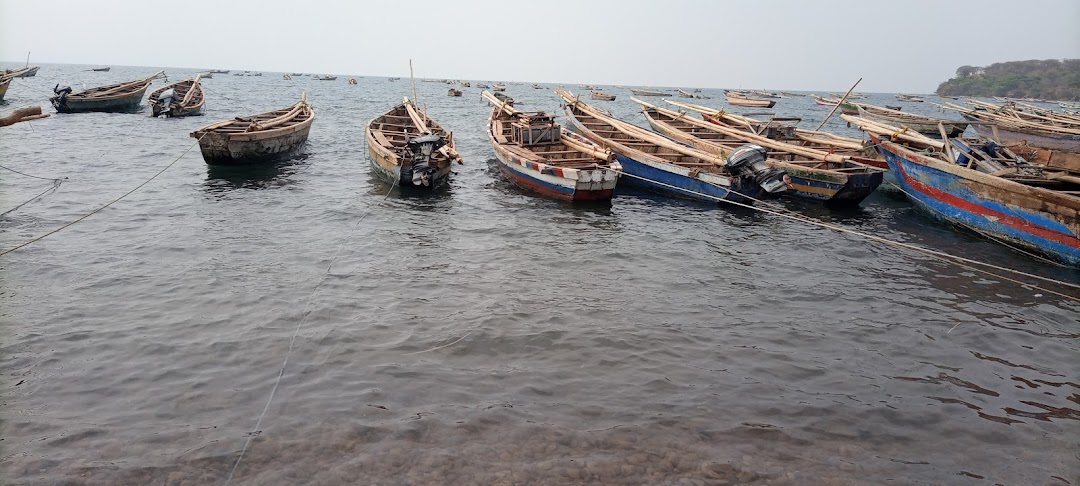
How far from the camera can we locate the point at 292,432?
602cm

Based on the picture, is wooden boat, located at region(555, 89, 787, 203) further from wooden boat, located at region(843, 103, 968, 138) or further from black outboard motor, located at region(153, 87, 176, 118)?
black outboard motor, located at region(153, 87, 176, 118)

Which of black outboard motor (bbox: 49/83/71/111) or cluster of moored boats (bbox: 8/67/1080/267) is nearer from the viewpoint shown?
cluster of moored boats (bbox: 8/67/1080/267)

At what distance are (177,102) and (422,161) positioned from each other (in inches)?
1065

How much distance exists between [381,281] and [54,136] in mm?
26096

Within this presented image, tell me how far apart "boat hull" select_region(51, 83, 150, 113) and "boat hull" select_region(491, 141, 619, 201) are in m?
33.7

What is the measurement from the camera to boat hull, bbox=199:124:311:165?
61.4 ft

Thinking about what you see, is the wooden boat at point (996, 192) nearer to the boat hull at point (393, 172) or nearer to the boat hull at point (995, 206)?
the boat hull at point (995, 206)

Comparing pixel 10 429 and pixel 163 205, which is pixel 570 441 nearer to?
pixel 10 429

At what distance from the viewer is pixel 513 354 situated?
7.91 metres

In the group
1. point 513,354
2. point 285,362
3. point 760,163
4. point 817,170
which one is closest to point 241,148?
point 285,362

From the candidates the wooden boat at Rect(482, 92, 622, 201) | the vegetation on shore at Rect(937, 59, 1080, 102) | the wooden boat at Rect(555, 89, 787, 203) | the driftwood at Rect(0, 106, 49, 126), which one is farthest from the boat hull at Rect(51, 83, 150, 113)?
the vegetation on shore at Rect(937, 59, 1080, 102)

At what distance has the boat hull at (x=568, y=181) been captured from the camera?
624 inches

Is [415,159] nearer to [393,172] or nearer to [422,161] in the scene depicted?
[422,161]

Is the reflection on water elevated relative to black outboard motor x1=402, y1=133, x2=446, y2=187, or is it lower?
lower
